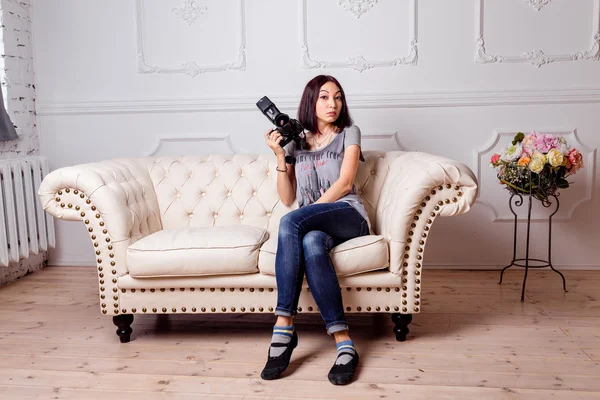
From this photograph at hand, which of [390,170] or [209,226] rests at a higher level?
[390,170]

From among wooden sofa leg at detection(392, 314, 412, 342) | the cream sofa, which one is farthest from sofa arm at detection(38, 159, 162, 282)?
wooden sofa leg at detection(392, 314, 412, 342)

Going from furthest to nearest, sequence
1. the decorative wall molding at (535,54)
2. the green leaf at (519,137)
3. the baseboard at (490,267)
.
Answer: the baseboard at (490,267) → the decorative wall molding at (535,54) → the green leaf at (519,137)

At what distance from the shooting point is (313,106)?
2.43 metres

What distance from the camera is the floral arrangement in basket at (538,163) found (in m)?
2.70

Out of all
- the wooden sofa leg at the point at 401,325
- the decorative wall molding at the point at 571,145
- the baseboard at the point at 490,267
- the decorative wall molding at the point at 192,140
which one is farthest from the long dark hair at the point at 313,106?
the baseboard at the point at 490,267

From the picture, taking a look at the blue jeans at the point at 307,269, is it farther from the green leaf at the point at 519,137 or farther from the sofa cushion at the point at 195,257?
the green leaf at the point at 519,137

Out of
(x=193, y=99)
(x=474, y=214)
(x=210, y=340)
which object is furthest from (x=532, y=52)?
(x=210, y=340)

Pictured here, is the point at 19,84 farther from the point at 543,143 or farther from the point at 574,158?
the point at 574,158

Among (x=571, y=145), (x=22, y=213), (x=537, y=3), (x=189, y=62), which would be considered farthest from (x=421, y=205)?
(x=22, y=213)

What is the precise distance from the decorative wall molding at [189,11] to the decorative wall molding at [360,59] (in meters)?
0.59

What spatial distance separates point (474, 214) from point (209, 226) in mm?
1603

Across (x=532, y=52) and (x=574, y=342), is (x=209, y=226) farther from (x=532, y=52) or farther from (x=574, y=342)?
(x=532, y=52)

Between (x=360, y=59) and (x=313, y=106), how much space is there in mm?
999

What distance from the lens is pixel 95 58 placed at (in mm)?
3494
